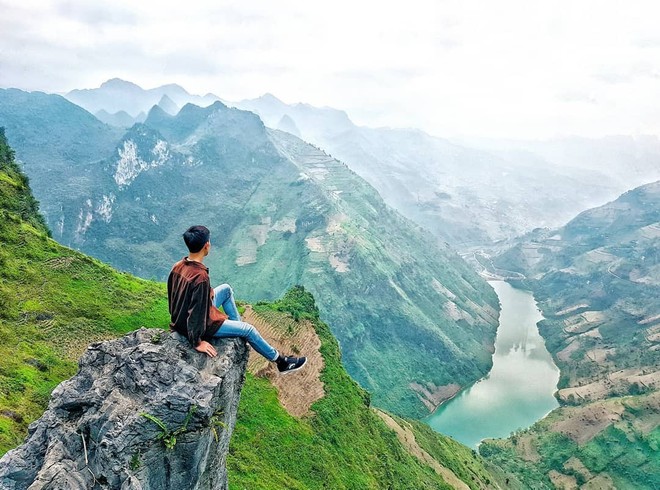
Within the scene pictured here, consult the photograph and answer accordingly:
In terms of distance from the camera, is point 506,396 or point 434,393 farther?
point 434,393

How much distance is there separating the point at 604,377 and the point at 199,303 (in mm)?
131805

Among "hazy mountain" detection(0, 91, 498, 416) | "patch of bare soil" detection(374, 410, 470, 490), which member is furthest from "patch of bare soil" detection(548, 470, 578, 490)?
"patch of bare soil" detection(374, 410, 470, 490)

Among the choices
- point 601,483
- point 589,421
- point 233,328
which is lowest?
point 601,483

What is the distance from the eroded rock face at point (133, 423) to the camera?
30.1ft

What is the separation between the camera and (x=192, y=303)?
10008 millimetres

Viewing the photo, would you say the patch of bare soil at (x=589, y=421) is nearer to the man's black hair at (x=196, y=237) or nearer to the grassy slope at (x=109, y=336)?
the grassy slope at (x=109, y=336)

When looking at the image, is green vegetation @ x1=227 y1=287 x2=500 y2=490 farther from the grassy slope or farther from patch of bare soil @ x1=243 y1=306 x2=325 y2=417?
patch of bare soil @ x1=243 y1=306 x2=325 y2=417

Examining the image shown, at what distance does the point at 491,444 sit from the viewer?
278 ft

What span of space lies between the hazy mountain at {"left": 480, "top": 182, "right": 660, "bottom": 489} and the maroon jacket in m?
81.2

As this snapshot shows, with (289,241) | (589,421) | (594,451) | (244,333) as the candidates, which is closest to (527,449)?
(594,451)

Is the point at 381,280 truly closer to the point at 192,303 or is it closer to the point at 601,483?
the point at 601,483

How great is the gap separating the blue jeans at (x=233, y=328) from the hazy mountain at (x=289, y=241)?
101 meters

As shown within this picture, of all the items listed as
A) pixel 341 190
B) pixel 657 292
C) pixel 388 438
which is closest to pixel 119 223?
pixel 341 190

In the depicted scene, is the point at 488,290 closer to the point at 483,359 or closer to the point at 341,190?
the point at 483,359
